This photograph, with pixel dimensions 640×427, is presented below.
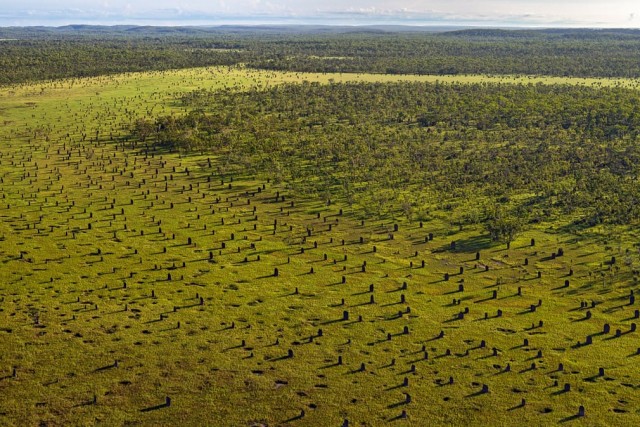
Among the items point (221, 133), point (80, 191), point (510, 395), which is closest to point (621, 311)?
point (510, 395)

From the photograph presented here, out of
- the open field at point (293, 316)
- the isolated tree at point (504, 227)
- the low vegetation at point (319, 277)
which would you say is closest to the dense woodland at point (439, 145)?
the low vegetation at point (319, 277)

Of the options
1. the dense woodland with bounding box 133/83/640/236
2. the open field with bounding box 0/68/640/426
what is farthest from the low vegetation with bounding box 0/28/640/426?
the dense woodland with bounding box 133/83/640/236

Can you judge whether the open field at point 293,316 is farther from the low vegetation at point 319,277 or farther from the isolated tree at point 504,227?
the isolated tree at point 504,227

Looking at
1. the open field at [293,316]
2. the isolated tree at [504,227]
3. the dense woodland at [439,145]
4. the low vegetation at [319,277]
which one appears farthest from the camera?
the dense woodland at [439,145]

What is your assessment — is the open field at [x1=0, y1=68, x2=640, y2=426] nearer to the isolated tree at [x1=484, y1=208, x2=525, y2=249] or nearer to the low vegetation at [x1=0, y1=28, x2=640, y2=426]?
the low vegetation at [x1=0, y1=28, x2=640, y2=426]

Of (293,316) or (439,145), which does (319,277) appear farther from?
(439,145)

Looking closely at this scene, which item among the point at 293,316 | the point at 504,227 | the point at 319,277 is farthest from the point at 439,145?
the point at 293,316
